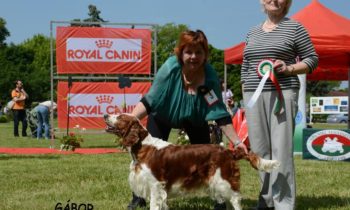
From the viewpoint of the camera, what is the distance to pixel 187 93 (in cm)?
405

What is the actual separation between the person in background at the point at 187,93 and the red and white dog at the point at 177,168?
238 mm

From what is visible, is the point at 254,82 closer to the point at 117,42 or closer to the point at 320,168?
the point at 320,168

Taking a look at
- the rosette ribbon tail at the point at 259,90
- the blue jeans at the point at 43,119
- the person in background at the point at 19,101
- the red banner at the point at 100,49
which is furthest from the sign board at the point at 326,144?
the person in background at the point at 19,101

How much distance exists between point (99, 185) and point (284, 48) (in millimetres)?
2864

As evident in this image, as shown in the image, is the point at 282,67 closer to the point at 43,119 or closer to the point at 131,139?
the point at 131,139

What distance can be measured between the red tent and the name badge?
5.20 m

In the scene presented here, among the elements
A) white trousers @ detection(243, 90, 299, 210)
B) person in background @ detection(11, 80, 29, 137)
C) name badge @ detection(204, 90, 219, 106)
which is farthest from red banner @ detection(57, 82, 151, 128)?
white trousers @ detection(243, 90, 299, 210)

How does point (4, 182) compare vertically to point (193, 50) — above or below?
below

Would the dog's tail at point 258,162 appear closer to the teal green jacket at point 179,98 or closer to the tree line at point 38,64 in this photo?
the teal green jacket at point 179,98

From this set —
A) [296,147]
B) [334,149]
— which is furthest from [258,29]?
[296,147]

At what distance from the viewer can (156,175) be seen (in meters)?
3.71

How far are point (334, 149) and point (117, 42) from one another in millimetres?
5378

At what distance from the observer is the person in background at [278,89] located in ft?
12.7

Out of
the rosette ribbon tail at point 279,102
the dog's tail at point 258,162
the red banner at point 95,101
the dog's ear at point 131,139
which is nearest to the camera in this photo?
the dog's ear at point 131,139
